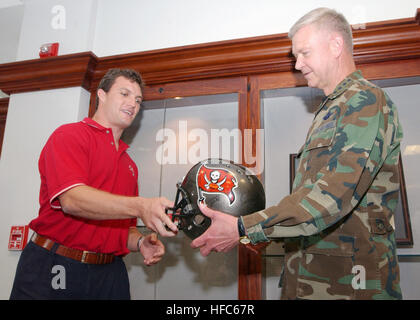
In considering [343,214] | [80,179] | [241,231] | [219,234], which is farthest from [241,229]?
[80,179]

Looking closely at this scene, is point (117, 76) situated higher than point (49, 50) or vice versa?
point (49, 50)

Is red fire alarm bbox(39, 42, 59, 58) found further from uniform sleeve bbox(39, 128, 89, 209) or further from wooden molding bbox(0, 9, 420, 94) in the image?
uniform sleeve bbox(39, 128, 89, 209)

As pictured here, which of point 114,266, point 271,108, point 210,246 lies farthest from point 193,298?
point 271,108

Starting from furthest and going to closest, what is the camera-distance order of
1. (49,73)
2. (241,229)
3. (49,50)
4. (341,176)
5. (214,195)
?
(49,50)
(49,73)
(214,195)
(241,229)
(341,176)

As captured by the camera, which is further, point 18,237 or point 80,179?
point 18,237

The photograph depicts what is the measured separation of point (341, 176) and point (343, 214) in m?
0.12

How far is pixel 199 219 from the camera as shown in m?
1.44

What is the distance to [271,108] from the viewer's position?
2186 mm

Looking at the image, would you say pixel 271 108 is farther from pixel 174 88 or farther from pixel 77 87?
pixel 77 87

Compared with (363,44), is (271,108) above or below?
below

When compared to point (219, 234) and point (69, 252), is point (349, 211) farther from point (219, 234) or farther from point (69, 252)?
point (69, 252)

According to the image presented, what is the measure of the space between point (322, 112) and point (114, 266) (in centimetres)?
128
